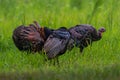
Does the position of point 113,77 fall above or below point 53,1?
below

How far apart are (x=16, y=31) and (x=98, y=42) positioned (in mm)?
1557

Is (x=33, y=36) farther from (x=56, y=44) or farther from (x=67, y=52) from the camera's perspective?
(x=67, y=52)

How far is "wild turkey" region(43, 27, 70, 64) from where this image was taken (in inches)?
302

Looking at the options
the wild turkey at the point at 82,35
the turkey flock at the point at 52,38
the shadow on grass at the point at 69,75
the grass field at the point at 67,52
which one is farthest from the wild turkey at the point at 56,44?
the shadow on grass at the point at 69,75

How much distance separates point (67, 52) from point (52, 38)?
711 millimetres

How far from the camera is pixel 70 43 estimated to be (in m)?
7.94

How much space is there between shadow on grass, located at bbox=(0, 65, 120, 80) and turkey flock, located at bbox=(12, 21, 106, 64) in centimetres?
130

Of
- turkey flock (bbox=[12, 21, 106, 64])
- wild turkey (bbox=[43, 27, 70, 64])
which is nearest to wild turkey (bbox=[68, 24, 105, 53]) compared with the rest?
turkey flock (bbox=[12, 21, 106, 64])

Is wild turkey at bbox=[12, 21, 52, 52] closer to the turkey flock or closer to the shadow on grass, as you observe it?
the turkey flock

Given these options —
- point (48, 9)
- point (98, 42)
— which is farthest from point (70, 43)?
point (48, 9)

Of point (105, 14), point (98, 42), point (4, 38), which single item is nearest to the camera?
point (98, 42)

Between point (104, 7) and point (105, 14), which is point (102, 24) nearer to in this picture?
point (105, 14)

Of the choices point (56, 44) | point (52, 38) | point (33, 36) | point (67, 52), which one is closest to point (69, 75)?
point (56, 44)

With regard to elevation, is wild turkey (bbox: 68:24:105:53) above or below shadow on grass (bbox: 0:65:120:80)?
above
